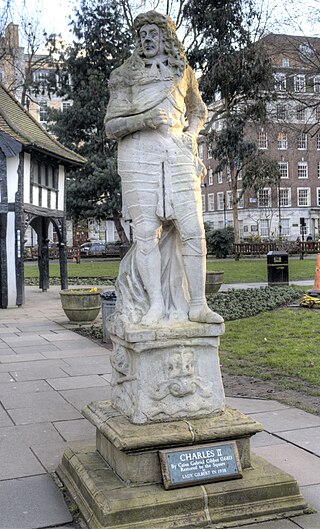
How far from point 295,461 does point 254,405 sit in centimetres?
178

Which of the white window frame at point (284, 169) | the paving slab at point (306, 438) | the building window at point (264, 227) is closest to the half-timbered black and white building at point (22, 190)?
the paving slab at point (306, 438)

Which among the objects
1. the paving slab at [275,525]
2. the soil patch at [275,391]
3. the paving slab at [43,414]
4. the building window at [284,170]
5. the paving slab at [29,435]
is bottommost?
the paving slab at [275,525]

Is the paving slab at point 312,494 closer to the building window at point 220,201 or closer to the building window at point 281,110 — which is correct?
the building window at point 281,110

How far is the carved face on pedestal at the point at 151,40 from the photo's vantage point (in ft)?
13.7

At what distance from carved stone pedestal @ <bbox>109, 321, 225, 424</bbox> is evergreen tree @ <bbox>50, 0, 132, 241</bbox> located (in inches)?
1212

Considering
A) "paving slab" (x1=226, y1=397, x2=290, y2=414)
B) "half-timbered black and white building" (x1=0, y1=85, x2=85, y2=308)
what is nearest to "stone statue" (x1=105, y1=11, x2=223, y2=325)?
"paving slab" (x1=226, y1=397, x2=290, y2=414)

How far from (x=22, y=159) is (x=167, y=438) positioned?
14964 mm

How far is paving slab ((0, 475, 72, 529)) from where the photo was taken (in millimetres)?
3721

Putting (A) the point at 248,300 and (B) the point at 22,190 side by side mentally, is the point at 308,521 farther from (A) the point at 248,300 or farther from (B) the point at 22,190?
(B) the point at 22,190

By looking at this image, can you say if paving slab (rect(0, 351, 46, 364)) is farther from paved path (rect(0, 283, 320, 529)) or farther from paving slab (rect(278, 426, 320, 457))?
paving slab (rect(278, 426, 320, 457))

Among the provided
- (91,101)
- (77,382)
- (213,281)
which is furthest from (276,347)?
(91,101)

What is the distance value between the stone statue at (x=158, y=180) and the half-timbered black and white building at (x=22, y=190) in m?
13.1

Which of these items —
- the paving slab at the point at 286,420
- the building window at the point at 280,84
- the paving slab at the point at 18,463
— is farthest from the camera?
the building window at the point at 280,84

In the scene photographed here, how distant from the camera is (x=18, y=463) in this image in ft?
15.6
